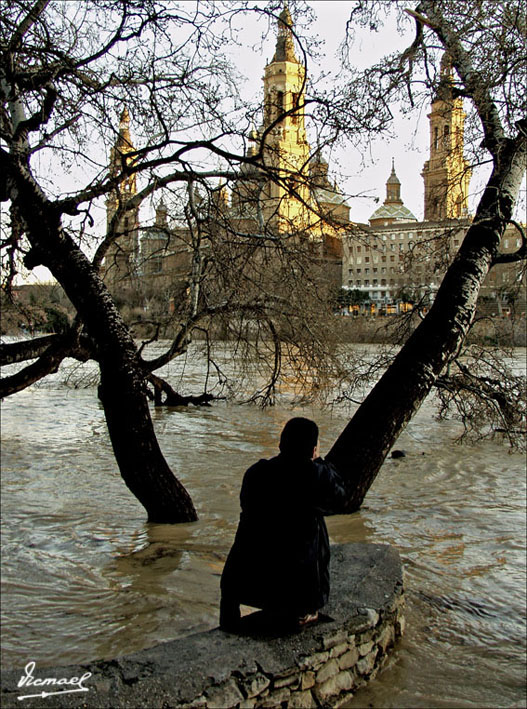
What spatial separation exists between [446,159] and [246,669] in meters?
7.97

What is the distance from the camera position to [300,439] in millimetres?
3918

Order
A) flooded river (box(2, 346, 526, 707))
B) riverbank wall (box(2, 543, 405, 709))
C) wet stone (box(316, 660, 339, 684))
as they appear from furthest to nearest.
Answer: flooded river (box(2, 346, 526, 707)) → wet stone (box(316, 660, 339, 684)) → riverbank wall (box(2, 543, 405, 709))

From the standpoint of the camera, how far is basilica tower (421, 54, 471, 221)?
8.96 metres

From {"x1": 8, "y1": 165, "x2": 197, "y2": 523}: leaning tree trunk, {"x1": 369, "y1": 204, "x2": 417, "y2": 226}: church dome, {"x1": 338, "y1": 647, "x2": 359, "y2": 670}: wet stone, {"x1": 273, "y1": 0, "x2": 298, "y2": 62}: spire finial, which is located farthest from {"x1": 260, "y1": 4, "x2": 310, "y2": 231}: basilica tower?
{"x1": 338, "y1": 647, "x2": 359, "y2": 670}: wet stone

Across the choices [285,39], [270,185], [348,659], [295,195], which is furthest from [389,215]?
[348,659]

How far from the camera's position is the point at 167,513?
902 cm

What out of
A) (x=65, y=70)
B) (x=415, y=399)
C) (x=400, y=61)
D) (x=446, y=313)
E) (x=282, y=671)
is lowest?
(x=282, y=671)

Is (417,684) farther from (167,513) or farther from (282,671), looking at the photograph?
(167,513)

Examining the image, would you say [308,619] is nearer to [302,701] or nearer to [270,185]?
[302,701]

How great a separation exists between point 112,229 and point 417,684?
625cm

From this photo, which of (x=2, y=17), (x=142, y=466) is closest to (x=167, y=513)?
(x=142, y=466)

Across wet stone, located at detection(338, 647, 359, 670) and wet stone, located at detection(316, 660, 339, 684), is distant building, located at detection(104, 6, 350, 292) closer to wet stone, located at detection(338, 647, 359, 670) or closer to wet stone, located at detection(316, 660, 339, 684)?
wet stone, located at detection(338, 647, 359, 670)

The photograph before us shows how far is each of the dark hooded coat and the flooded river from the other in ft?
3.61

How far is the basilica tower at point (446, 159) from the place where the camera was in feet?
29.4
